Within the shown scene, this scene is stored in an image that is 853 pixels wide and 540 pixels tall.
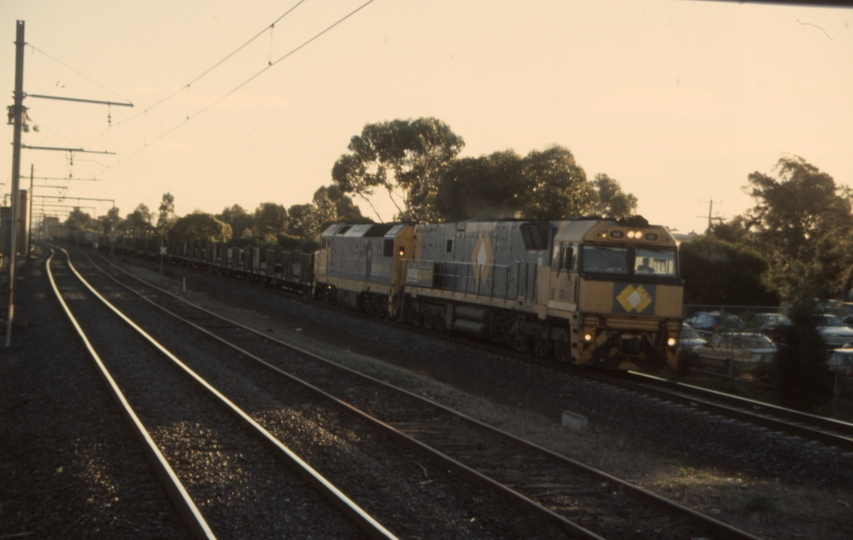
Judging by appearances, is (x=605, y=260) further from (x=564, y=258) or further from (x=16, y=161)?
(x=16, y=161)

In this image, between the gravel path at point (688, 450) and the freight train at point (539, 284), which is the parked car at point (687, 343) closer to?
the freight train at point (539, 284)

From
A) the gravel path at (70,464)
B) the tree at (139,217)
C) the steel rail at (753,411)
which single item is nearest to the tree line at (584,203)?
the steel rail at (753,411)

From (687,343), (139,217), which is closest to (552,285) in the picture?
(687,343)

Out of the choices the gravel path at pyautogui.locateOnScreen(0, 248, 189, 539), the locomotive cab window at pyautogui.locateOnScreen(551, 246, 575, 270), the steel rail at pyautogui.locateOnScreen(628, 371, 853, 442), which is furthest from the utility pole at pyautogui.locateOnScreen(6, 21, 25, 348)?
the steel rail at pyautogui.locateOnScreen(628, 371, 853, 442)

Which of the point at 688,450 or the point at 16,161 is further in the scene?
the point at 16,161

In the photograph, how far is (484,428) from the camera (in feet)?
36.3

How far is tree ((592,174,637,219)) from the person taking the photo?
8662 centimetres

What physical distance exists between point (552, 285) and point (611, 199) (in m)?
73.9

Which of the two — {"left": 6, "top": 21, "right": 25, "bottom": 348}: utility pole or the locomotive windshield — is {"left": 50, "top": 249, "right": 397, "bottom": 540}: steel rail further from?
the locomotive windshield

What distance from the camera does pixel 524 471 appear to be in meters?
9.13

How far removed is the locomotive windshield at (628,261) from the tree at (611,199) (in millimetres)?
68970

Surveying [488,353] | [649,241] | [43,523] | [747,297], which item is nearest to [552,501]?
[43,523]

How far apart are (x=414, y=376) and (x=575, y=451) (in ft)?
21.1

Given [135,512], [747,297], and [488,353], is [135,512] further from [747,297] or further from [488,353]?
[747,297]
